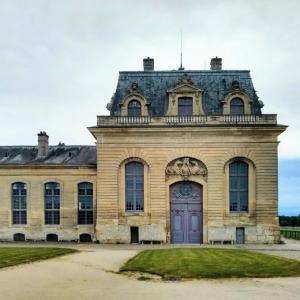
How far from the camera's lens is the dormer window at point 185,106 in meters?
39.9

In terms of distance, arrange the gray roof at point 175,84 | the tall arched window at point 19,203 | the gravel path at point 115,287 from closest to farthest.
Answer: the gravel path at point 115,287 < the gray roof at point 175,84 < the tall arched window at point 19,203

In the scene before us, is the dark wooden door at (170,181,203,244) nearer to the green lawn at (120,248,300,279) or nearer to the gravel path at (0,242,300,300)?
the green lawn at (120,248,300,279)

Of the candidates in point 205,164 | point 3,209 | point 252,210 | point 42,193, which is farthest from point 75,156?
point 252,210

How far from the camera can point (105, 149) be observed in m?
39.4

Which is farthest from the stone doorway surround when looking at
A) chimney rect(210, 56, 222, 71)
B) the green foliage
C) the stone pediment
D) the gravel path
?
the green foliage

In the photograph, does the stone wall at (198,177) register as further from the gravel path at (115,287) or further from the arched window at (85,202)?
the gravel path at (115,287)

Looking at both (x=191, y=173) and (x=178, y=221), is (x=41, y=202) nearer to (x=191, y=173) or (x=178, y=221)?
(x=178, y=221)

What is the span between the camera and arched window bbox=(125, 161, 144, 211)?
3947 centimetres

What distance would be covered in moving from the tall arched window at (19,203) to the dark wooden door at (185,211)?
1178 centimetres

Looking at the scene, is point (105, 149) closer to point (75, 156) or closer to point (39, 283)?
point (75, 156)

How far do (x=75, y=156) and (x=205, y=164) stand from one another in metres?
11.3

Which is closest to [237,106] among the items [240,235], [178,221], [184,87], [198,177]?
[184,87]

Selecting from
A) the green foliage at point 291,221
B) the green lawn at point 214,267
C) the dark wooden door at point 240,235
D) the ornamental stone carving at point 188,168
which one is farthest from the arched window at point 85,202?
the green foliage at point 291,221

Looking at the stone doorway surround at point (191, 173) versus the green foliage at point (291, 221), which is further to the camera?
the green foliage at point (291, 221)
